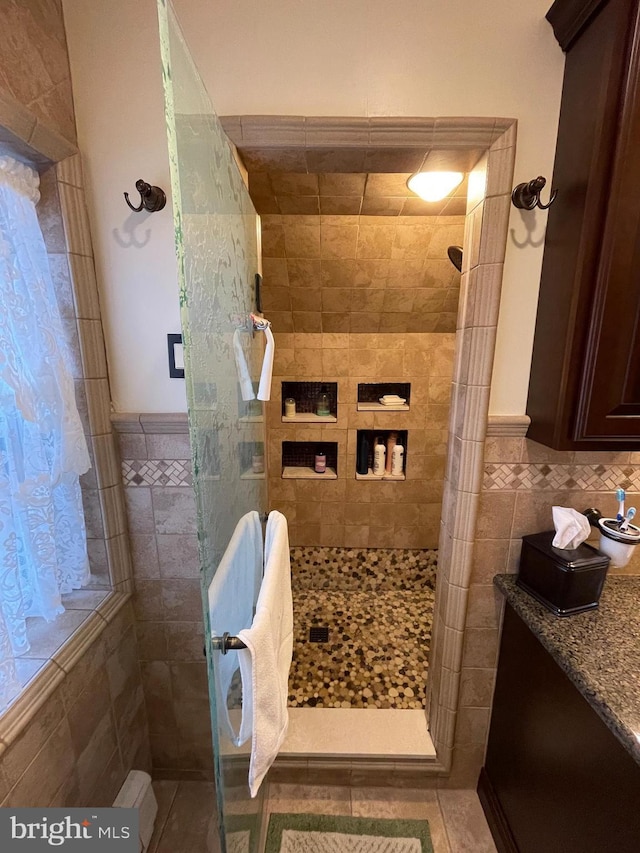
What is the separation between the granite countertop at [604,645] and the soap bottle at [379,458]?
1.45 m

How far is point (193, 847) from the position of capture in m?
1.17

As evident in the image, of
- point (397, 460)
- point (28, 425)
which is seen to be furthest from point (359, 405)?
point (28, 425)

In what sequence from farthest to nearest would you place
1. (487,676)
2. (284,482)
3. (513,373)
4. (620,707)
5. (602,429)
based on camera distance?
(284,482) < (487,676) < (513,373) < (602,429) < (620,707)

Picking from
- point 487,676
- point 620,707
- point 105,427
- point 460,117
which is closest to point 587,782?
point 620,707

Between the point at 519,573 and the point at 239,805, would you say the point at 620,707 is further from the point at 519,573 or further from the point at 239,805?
the point at 239,805

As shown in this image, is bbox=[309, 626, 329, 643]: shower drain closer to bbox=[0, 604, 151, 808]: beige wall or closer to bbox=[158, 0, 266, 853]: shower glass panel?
bbox=[0, 604, 151, 808]: beige wall

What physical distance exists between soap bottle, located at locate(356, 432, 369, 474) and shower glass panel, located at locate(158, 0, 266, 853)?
1.67 meters

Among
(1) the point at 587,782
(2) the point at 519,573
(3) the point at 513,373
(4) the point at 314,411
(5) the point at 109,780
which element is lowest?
(5) the point at 109,780

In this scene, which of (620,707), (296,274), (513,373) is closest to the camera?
(620,707)

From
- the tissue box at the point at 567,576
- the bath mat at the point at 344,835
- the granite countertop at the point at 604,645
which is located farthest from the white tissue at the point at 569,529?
the bath mat at the point at 344,835

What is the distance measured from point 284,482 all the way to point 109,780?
1704 millimetres

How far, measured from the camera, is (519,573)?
1163 millimetres

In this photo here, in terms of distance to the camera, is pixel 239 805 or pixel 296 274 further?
pixel 296 274

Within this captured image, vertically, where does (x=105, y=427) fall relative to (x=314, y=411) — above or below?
above
